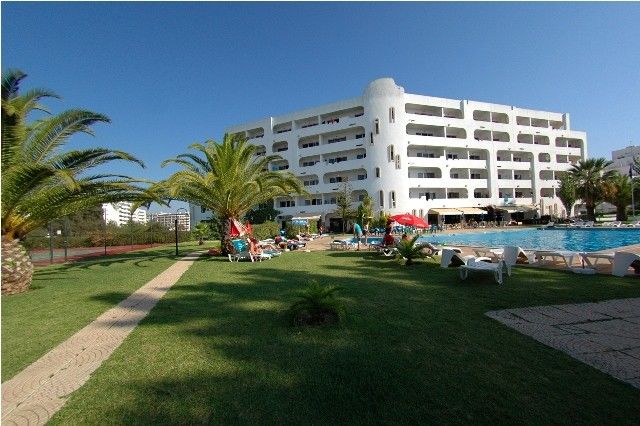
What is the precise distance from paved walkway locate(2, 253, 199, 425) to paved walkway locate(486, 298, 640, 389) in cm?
572

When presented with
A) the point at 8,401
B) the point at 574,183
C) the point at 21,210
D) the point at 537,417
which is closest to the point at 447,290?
the point at 537,417

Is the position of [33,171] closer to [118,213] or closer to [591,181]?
[591,181]

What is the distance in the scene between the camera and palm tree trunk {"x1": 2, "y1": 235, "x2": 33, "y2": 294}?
864cm

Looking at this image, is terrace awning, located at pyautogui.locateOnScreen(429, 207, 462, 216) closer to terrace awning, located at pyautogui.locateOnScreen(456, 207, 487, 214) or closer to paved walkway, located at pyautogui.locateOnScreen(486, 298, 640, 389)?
terrace awning, located at pyautogui.locateOnScreen(456, 207, 487, 214)

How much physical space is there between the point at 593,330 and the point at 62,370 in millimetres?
7115

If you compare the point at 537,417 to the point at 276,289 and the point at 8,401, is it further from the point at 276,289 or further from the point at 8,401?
the point at 276,289

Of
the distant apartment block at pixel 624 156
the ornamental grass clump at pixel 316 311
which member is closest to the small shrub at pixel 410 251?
the ornamental grass clump at pixel 316 311

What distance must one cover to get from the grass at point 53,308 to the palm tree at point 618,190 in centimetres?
5007

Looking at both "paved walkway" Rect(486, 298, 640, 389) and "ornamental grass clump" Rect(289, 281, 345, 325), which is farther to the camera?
"ornamental grass clump" Rect(289, 281, 345, 325)

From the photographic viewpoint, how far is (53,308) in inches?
273

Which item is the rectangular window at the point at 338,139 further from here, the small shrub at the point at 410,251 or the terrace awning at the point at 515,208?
the small shrub at the point at 410,251

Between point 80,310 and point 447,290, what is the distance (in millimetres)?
7797

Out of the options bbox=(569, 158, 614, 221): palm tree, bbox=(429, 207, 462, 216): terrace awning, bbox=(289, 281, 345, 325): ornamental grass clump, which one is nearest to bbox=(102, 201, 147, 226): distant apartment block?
bbox=(289, 281, 345, 325): ornamental grass clump

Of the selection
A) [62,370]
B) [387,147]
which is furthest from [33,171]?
[387,147]
